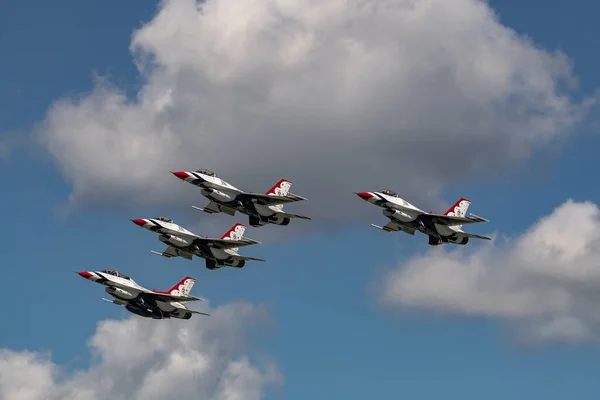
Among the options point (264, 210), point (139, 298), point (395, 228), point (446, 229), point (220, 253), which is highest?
point (395, 228)

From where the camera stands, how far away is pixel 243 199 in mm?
176750

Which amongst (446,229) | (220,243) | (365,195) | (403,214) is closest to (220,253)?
(220,243)

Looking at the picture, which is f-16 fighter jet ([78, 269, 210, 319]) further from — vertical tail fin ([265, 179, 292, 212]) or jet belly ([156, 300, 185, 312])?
vertical tail fin ([265, 179, 292, 212])

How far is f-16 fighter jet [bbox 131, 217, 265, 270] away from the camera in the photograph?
6993 inches

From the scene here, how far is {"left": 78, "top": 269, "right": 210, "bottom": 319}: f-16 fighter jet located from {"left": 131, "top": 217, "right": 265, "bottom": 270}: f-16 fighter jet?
6.69 meters

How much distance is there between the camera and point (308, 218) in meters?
173

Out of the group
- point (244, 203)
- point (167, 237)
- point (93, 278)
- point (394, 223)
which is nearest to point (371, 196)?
point (394, 223)

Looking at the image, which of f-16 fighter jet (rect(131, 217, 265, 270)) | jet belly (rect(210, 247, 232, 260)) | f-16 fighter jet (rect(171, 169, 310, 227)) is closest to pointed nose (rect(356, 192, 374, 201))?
f-16 fighter jet (rect(171, 169, 310, 227))

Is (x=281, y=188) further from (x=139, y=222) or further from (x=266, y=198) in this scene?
(x=139, y=222)

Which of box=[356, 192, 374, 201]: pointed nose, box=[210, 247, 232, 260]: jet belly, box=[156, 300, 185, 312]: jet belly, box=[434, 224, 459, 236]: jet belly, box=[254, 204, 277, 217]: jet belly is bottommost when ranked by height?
box=[156, 300, 185, 312]: jet belly

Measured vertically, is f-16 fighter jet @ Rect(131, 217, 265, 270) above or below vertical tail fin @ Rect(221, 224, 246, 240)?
below

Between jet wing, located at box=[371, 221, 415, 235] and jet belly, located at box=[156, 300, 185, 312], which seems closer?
jet wing, located at box=[371, 221, 415, 235]

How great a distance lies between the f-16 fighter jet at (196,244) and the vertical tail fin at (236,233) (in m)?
4.51

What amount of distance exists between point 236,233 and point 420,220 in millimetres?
32264
